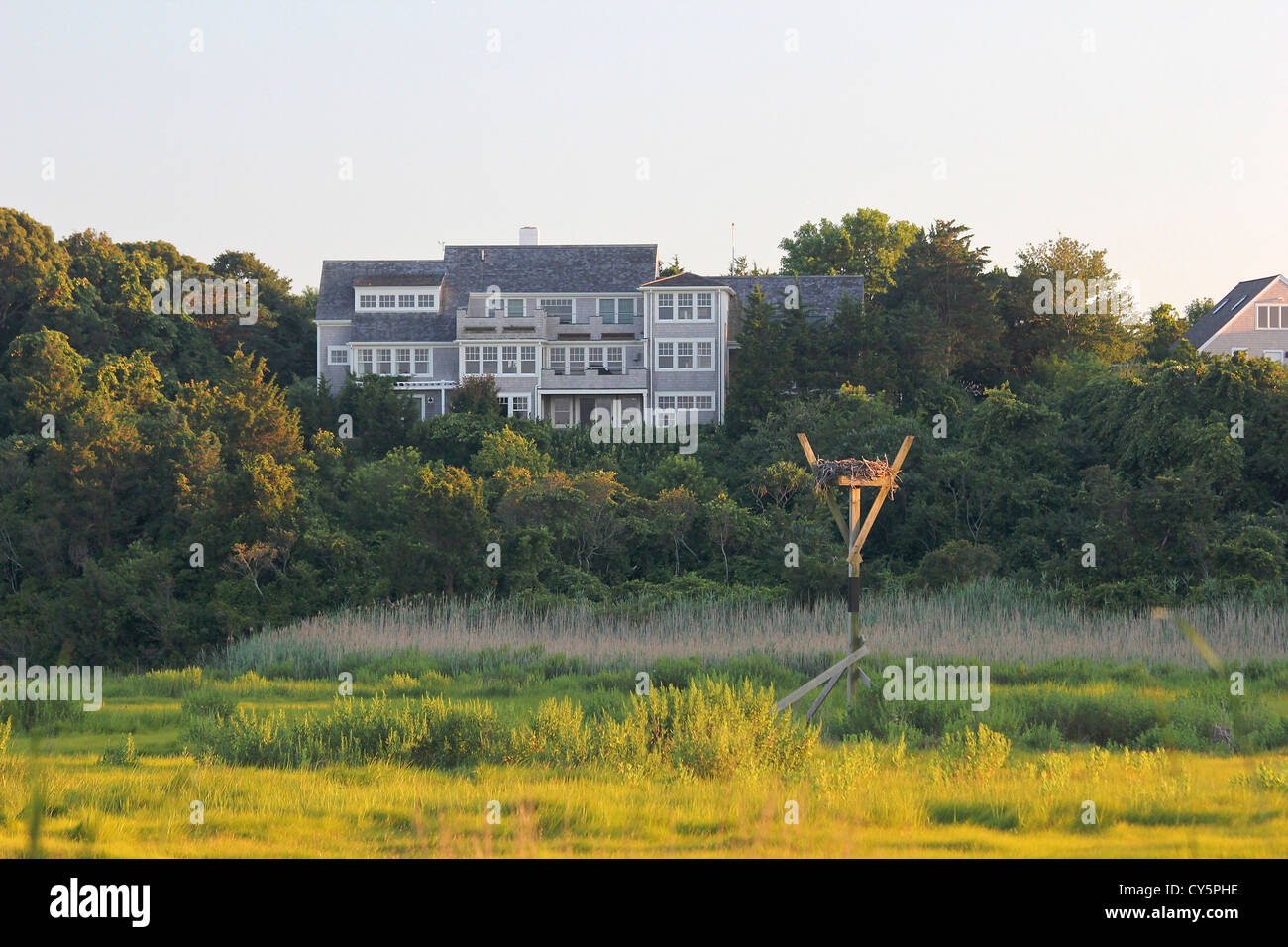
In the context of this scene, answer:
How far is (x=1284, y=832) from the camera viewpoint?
31.7 feet

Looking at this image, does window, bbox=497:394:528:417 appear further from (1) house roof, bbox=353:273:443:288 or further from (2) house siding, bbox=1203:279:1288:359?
(2) house siding, bbox=1203:279:1288:359

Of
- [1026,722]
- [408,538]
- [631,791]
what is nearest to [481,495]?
[408,538]

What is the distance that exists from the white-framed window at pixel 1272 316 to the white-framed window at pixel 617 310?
95.6 feet

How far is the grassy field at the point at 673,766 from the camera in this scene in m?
9.80

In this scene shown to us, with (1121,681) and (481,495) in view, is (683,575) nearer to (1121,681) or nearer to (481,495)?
(481,495)

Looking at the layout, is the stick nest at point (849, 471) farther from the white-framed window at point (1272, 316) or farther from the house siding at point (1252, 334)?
the white-framed window at point (1272, 316)

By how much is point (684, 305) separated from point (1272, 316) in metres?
28.5

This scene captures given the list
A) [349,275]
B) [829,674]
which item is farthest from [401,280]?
[829,674]

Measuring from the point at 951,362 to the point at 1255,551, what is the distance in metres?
21.0

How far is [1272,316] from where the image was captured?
6350 cm

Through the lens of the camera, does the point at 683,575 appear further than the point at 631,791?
Yes
